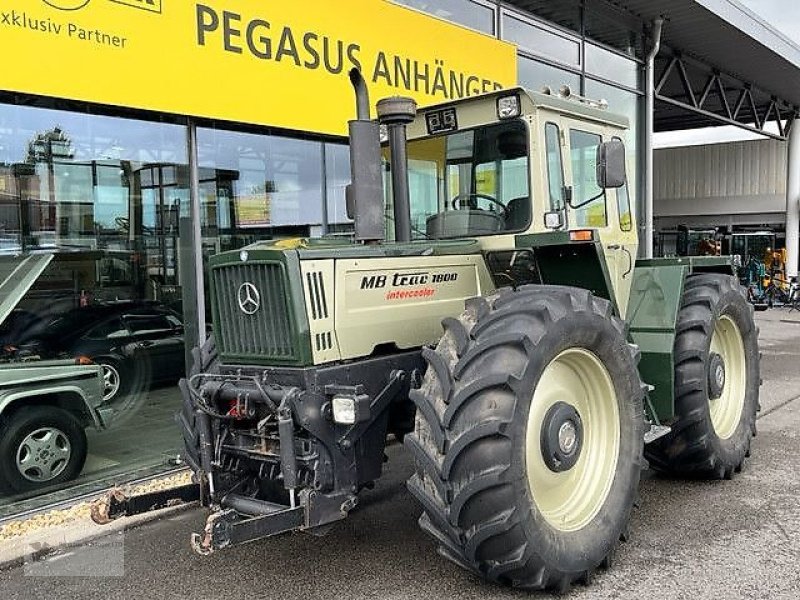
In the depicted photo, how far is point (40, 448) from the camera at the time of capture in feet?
17.6

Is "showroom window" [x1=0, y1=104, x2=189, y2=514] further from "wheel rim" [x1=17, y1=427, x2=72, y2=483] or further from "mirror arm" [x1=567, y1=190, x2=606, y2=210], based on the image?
"mirror arm" [x1=567, y1=190, x2=606, y2=210]

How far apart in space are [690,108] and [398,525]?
477 inches

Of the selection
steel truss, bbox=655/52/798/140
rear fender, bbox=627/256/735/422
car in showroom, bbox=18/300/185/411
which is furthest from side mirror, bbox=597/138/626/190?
steel truss, bbox=655/52/798/140

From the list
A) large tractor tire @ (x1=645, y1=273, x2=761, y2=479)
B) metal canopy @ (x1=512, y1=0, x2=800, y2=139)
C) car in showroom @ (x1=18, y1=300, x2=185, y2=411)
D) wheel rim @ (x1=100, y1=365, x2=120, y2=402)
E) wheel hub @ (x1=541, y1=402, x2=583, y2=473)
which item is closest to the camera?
wheel hub @ (x1=541, y1=402, x2=583, y2=473)

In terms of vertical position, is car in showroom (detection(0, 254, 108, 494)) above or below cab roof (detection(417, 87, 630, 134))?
below

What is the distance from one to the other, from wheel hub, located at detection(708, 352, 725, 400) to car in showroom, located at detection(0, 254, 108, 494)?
433cm

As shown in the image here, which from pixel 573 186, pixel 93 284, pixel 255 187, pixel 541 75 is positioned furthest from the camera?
pixel 541 75

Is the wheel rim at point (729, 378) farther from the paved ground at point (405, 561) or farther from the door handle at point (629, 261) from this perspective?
the door handle at point (629, 261)

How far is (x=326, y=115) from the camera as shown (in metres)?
7.00

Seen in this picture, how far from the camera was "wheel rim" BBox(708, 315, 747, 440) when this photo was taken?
18.4 ft

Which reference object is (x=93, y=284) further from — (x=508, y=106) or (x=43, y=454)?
(x=508, y=106)

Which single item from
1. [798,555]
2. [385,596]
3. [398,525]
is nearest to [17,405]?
[398,525]

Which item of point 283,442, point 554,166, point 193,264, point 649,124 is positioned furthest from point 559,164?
point 649,124

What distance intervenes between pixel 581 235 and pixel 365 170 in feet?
4.09
